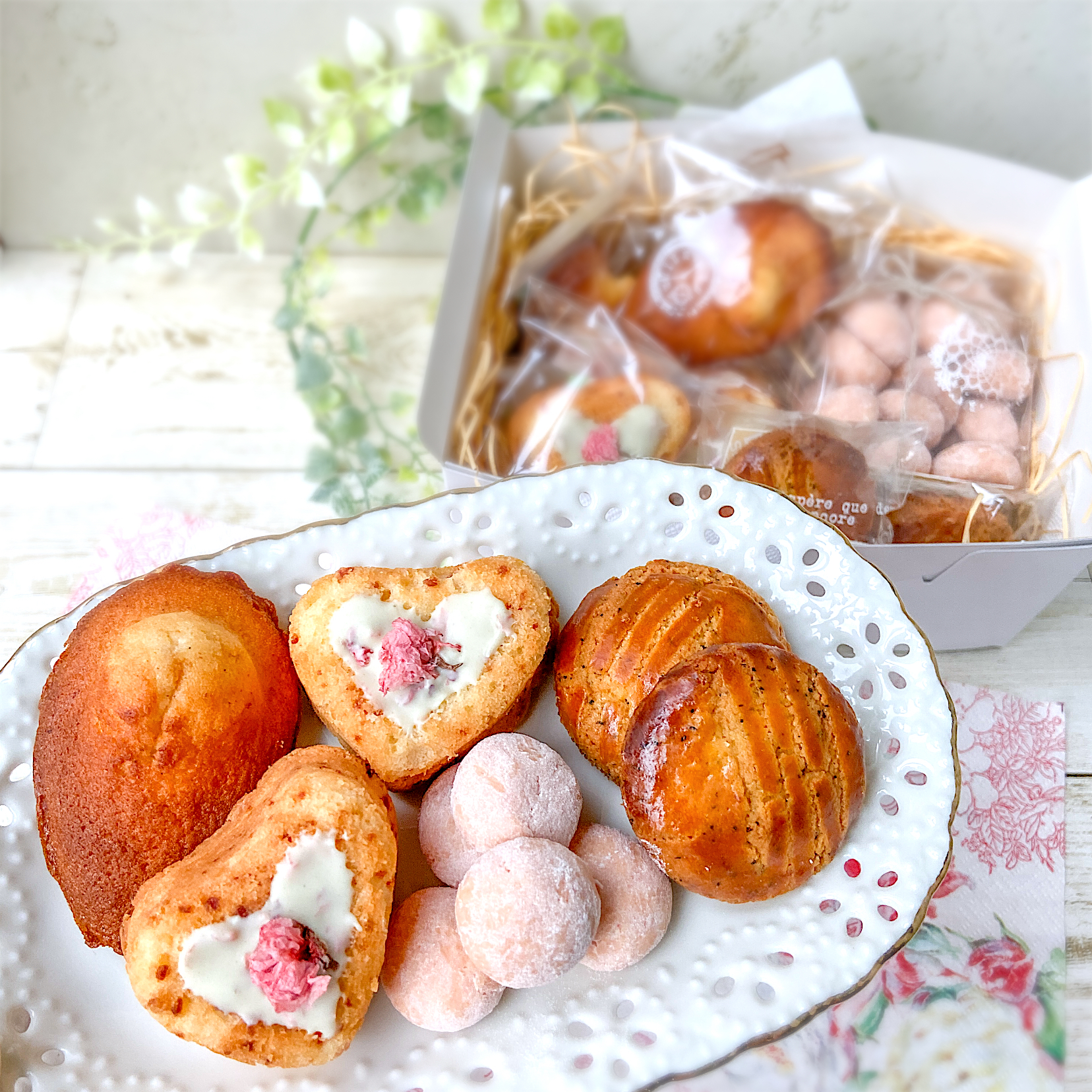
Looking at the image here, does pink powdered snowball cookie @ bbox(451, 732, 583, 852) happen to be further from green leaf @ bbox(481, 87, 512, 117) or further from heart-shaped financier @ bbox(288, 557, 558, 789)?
green leaf @ bbox(481, 87, 512, 117)

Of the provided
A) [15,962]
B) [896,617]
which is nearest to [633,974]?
[896,617]

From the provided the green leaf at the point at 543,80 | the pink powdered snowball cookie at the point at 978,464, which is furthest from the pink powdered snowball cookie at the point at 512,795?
the green leaf at the point at 543,80

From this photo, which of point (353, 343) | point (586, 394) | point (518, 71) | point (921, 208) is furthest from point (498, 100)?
point (921, 208)

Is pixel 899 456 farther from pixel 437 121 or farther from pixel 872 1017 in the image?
pixel 437 121

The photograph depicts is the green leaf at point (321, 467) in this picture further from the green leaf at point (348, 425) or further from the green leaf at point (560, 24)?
the green leaf at point (560, 24)

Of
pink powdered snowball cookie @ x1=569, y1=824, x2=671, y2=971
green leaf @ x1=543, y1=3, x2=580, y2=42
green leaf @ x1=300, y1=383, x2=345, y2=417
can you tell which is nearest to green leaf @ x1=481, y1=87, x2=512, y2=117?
green leaf @ x1=543, y1=3, x2=580, y2=42

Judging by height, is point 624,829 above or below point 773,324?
below

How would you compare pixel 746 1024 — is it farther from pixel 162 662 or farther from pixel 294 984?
pixel 162 662
